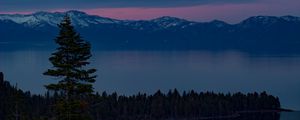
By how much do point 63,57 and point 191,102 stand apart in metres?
90.5

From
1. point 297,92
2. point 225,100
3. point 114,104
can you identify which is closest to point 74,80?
point 114,104

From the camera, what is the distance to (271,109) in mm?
114438

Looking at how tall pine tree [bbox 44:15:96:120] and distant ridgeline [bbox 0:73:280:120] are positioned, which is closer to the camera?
tall pine tree [bbox 44:15:96:120]

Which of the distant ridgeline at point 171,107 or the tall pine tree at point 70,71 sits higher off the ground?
the tall pine tree at point 70,71

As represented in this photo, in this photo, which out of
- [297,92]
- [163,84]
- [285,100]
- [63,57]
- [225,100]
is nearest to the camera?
[63,57]

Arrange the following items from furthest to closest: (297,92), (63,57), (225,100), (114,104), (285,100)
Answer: (297,92) < (285,100) < (225,100) < (114,104) < (63,57)

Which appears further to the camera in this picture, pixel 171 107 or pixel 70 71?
pixel 171 107

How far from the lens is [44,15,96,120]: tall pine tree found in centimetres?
1742

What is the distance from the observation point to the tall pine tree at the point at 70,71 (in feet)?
57.2

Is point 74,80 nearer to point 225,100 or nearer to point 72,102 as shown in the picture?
point 72,102

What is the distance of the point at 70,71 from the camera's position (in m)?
17.5

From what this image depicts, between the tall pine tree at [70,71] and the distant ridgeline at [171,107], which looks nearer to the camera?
the tall pine tree at [70,71]

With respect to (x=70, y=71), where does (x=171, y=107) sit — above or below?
below

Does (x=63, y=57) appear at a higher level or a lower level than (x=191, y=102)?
higher
